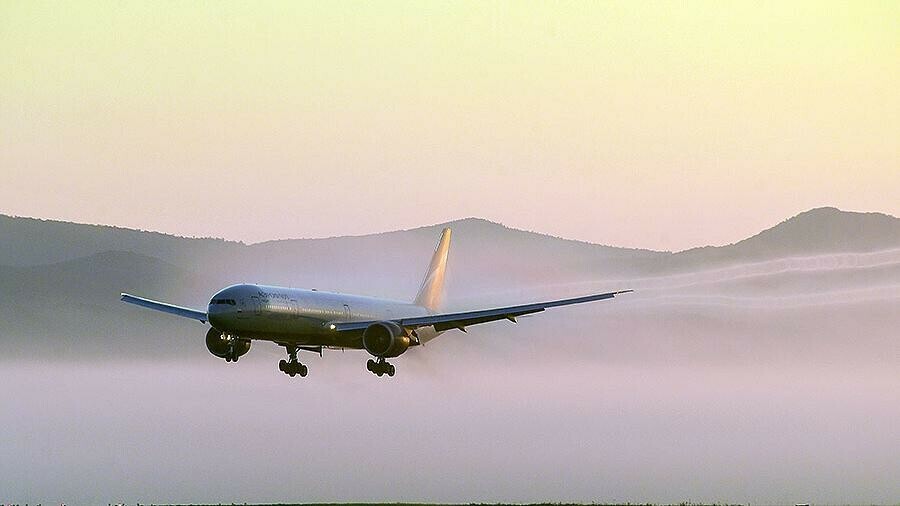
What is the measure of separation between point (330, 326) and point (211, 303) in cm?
997

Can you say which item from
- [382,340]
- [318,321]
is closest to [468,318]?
[382,340]

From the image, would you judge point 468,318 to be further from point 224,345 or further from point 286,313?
point 224,345

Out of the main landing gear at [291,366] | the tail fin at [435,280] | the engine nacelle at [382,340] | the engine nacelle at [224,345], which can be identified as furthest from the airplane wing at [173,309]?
the tail fin at [435,280]

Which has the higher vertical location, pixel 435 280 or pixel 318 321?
pixel 435 280

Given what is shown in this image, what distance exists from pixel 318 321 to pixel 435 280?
29.1 m

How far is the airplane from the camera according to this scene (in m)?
124

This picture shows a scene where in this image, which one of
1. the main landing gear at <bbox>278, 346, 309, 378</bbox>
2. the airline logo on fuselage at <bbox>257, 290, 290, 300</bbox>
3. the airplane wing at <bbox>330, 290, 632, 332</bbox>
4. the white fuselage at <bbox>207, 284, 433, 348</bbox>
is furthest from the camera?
the main landing gear at <bbox>278, 346, 309, 378</bbox>

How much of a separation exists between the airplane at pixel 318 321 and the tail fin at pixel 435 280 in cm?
1023

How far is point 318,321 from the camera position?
12900 cm

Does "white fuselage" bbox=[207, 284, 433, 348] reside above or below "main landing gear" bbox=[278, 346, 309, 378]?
above

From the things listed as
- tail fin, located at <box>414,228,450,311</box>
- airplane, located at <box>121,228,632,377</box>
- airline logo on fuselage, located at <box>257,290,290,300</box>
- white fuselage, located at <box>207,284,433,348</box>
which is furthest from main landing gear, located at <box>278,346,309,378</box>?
tail fin, located at <box>414,228,450,311</box>

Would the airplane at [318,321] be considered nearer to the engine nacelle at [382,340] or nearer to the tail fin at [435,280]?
the engine nacelle at [382,340]

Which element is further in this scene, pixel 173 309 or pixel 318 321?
pixel 173 309

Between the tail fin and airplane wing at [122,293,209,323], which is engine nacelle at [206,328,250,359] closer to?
airplane wing at [122,293,209,323]
